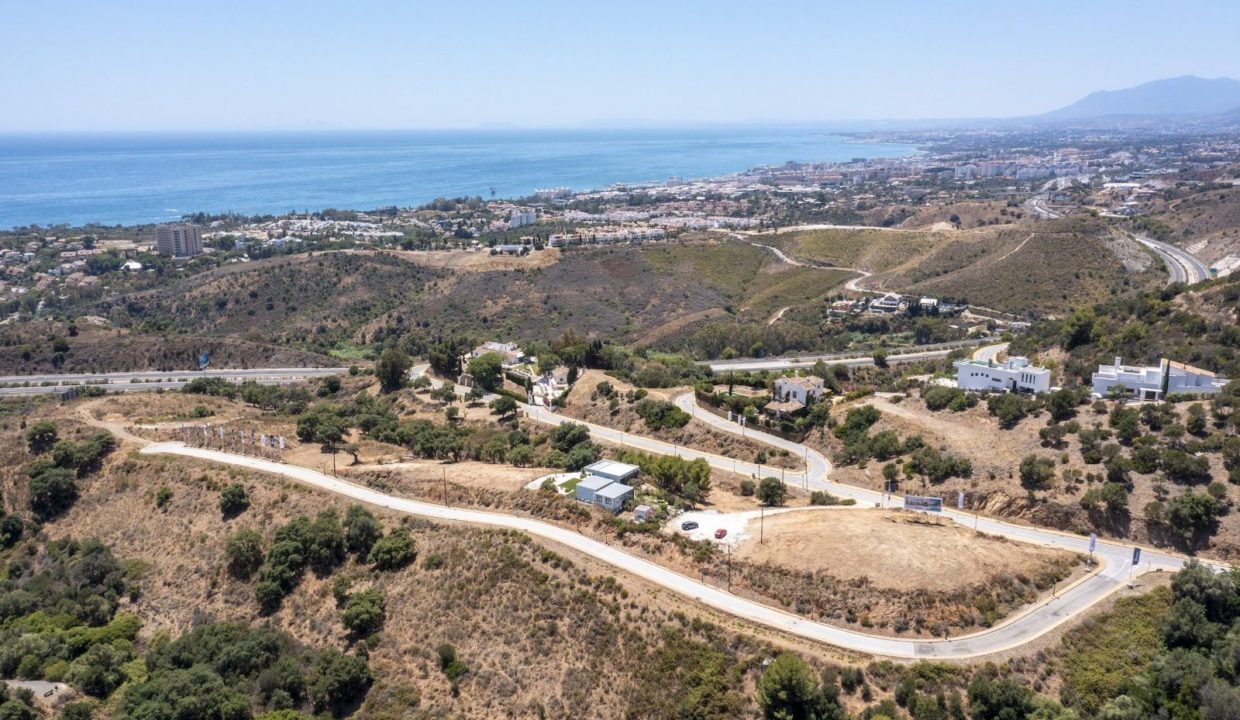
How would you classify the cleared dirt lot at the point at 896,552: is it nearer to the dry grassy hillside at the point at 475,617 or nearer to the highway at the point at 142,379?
the dry grassy hillside at the point at 475,617

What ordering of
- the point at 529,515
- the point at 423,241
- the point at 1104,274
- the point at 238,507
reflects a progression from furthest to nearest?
the point at 423,241 → the point at 1104,274 → the point at 238,507 → the point at 529,515

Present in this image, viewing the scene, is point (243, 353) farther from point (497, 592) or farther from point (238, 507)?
point (497, 592)

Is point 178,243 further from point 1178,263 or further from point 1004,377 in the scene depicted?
point 1178,263

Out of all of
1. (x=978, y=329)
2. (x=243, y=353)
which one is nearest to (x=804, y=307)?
(x=978, y=329)

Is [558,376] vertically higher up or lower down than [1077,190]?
lower down

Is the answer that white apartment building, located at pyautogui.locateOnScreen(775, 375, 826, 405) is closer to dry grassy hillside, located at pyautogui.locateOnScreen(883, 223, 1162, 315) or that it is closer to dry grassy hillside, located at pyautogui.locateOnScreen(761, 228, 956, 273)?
dry grassy hillside, located at pyautogui.locateOnScreen(883, 223, 1162, 315)

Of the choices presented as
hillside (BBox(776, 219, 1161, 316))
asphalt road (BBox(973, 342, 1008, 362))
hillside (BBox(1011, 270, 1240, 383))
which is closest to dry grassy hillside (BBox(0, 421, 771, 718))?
hillside (BBox(1011, 270, 1240, 383))

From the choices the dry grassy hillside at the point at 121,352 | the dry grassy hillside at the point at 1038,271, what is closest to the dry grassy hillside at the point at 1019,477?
the dry grassy hillside at the point at 1038,271
